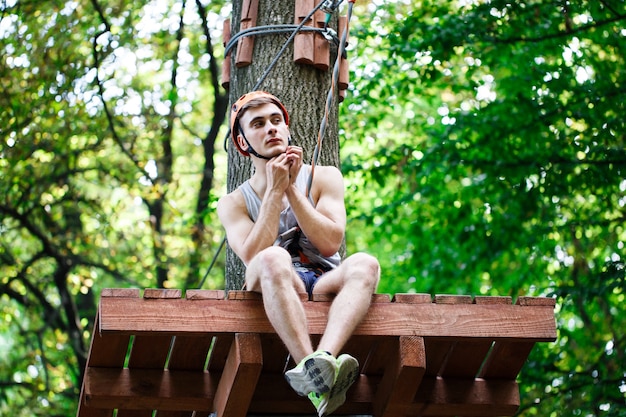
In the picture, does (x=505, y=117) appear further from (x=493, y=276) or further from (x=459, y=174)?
(x=493, y=276)

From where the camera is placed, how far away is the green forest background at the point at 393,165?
931 cm

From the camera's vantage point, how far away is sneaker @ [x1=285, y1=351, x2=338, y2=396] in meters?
3.89

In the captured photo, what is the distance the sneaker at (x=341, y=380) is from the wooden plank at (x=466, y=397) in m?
0.83

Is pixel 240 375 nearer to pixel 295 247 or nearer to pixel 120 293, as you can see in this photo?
pixel 120 293

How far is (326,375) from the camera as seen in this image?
153 inches

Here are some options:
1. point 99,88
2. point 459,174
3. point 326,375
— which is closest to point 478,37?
point 459,174

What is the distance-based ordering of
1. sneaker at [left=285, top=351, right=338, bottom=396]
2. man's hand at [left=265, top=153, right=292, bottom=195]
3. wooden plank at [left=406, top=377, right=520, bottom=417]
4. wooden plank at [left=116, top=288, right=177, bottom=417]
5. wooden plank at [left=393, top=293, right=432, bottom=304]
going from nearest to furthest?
sneaker at [left=285, top=351, right=338, bottom=396]
wooden plank at [left=116, top=288, right=177, bottom=417]
wooden plank at [left=393, top=293, right=432, bottom=304]
man's hand at [left=265, top=153, right=292, bottom=195]
wooden plank at [left=406, top=377, right=520, bottom=417]

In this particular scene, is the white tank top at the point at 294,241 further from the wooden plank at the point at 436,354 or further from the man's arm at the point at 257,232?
the wooden plank at the point at 436,354

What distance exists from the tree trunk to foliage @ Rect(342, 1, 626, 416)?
3.53 meters

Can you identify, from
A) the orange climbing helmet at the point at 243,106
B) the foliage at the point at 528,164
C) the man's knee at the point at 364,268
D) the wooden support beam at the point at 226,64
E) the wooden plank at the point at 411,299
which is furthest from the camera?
the foliage at the point at 528,164

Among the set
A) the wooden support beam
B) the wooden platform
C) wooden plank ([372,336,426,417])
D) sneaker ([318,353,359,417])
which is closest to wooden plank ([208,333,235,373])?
the wooden platform

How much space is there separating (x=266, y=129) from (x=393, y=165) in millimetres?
6075

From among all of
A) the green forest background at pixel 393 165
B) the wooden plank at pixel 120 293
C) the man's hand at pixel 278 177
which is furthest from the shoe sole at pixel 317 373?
the green forest background at pixel 393 165

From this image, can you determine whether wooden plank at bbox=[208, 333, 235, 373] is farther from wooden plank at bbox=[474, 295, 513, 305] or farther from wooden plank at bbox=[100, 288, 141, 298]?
wooden plank at bbox=[474, 295, 513, 305]
